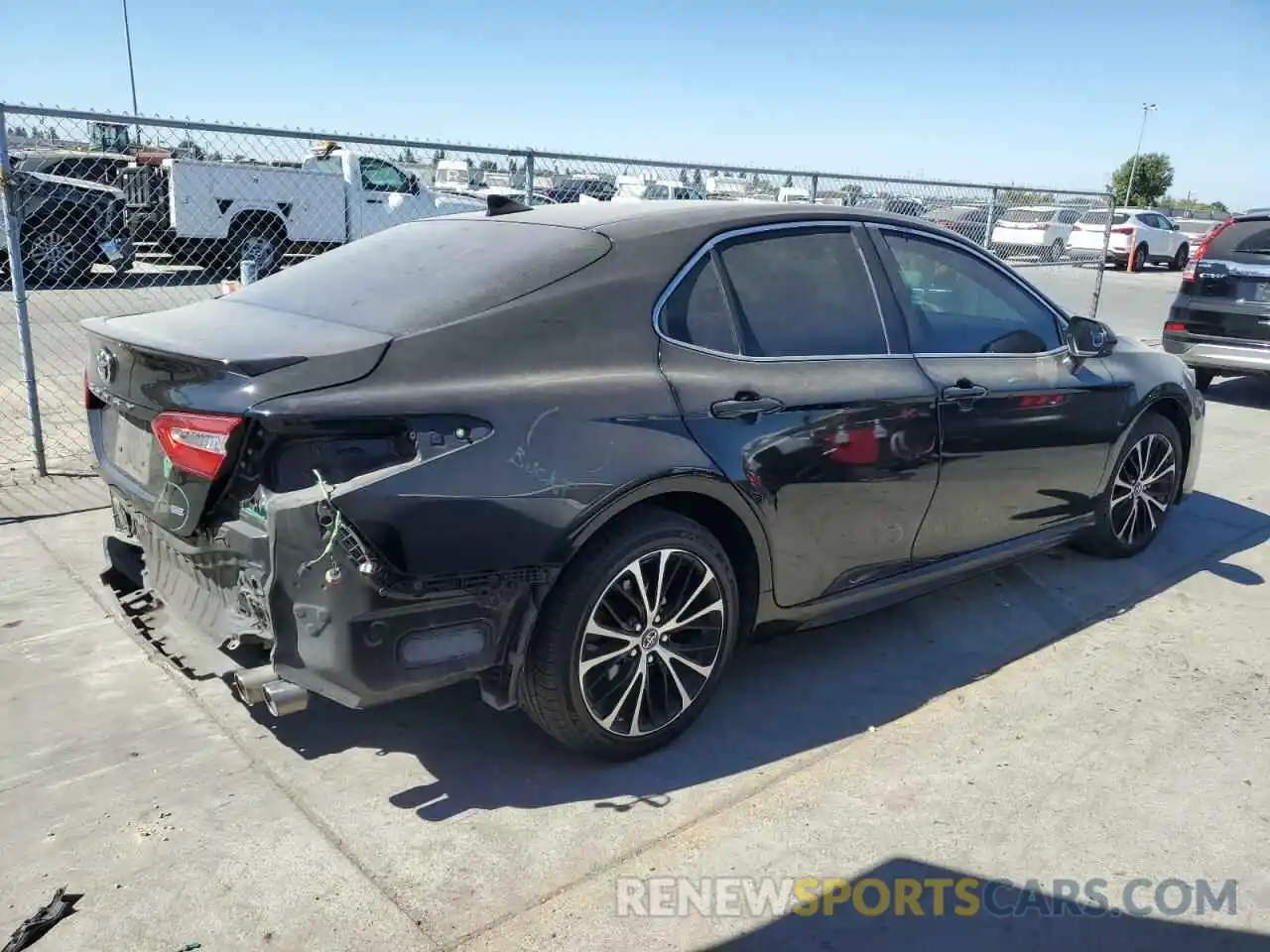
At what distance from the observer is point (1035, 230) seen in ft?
41.2

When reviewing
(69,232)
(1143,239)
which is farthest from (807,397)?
(1143,239)

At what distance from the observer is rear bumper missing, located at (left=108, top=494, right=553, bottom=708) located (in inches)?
97.7

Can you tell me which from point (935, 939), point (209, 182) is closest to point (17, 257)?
point (935, 939)

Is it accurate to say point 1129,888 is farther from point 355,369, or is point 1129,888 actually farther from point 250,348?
point 250,348

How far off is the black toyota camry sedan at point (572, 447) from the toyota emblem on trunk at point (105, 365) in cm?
1

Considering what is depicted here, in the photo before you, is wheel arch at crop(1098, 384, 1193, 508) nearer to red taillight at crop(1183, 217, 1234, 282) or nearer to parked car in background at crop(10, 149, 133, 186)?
red taillight at crop(1183, 217, 1234, 282)

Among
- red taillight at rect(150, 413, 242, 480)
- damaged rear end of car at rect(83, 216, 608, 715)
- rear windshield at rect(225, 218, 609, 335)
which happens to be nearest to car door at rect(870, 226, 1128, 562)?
rear windshield at rect(225, 218, 609, 335)

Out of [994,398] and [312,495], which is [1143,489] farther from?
[312,495]

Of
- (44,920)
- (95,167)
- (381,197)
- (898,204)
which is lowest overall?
(44,920)

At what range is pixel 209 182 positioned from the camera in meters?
13.5

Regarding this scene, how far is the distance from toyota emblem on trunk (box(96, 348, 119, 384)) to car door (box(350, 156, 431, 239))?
11.5 m

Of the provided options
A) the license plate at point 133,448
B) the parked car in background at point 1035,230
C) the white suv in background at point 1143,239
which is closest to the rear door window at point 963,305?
the license plate at point 133,448

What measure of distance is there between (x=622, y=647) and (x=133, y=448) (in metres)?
1.59

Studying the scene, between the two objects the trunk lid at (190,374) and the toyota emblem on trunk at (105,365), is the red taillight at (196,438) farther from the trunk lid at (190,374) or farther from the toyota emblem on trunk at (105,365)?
the toyota emblem on trunk at (105,365)
